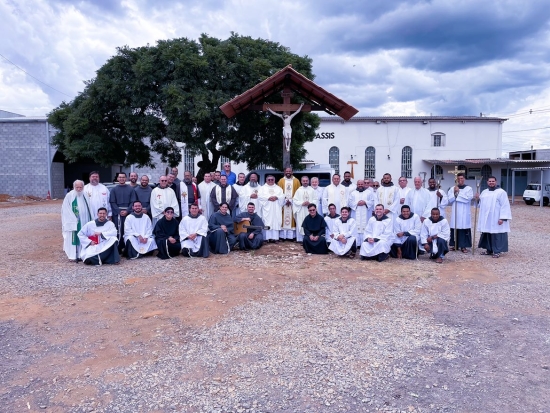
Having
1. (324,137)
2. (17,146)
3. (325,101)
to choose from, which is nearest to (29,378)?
(325,101)

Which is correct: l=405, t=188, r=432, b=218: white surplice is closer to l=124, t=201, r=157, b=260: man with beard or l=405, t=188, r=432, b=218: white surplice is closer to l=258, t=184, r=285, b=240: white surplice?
l=258, t=184, r=285, b=240: white surplice

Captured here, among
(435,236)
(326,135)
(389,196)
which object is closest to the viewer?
(435,236)

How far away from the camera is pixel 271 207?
1020cm

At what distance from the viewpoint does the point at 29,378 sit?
12.0 feet

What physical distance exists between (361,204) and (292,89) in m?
3.55

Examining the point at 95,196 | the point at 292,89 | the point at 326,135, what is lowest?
the point at 95,196

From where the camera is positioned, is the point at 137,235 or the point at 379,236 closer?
the point at 379,236

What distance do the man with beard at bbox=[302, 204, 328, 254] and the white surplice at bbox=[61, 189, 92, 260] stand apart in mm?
4549

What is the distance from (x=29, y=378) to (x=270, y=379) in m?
2.03

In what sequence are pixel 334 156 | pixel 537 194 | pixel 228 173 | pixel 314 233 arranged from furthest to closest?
pixel 334 156, pixel 537 194, pixel 228 173, pixel 314 233

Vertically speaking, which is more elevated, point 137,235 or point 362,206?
point 362,206

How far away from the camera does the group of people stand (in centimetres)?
845

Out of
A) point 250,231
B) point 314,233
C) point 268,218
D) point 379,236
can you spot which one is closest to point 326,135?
point 268,218

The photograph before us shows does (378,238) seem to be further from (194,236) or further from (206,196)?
(206,196)
